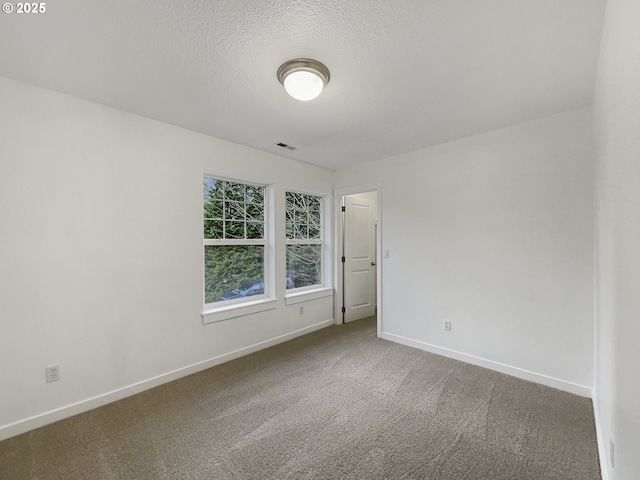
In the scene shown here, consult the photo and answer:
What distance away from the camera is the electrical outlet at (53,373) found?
82.5 inches

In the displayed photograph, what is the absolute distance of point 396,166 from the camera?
12.2ft

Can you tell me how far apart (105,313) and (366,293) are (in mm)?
3677

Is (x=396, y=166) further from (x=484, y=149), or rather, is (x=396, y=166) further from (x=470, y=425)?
(x=470, y=425)

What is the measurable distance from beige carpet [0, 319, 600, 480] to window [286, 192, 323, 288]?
1.54 m

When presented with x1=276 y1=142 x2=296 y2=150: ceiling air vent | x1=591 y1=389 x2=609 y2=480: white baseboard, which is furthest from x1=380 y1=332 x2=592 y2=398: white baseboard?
x1=276 y1=142 x2=296 y2=150: ceiling air vent

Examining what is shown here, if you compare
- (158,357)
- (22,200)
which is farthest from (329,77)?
(158,357)

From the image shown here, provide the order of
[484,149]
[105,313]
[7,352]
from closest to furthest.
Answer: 1. [7,352]
2. [105,313]
3. [484,149]

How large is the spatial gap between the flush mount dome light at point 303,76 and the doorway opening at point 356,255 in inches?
91.1

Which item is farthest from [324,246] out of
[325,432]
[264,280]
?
[325,432]

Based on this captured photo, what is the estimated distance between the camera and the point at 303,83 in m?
1.85

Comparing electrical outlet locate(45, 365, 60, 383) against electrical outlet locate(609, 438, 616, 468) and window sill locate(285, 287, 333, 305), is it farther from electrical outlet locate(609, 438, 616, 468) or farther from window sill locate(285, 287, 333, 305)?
Answer: electrical outlet locate(609, 438, 616, 468)

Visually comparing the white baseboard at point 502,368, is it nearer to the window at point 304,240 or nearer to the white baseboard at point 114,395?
the window at point 304,240

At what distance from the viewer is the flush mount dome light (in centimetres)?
179

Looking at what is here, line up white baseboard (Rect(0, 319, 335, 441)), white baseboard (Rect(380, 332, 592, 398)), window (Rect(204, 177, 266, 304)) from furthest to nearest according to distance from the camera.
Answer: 1. window (Rect(204, 177, 266, 304))
2. white baseboard (Rect(380, 332, 592, 398))
3. white baseboard (Rect(0, 319, 335, 441))
